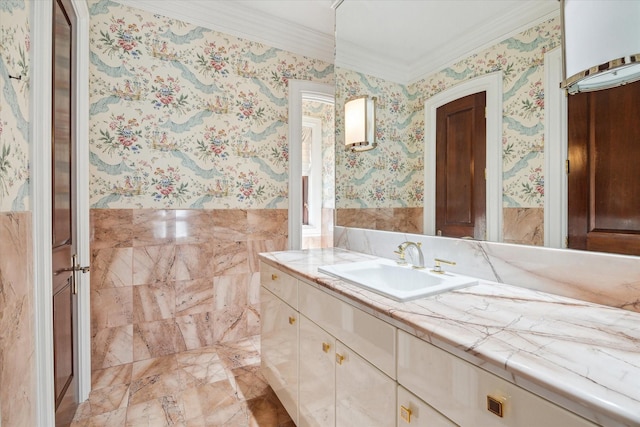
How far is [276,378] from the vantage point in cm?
175

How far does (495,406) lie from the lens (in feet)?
2.14

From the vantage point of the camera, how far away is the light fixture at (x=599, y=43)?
35.3 inches

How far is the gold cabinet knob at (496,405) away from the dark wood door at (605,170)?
704 mm

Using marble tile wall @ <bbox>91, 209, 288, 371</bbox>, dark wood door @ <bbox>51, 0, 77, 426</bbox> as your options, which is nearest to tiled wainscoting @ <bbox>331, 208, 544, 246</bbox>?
marble tile wall @ <bbox>91, 209, 288, 371</bbox>

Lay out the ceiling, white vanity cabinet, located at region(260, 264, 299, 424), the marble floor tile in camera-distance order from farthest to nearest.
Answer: the marble floor tile, white vanity cabinet, located at region(260, 264, 299, 424), the ceiling

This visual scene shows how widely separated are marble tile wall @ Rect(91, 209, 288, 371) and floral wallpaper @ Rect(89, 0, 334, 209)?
136 millimetres

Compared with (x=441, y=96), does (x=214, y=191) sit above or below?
below

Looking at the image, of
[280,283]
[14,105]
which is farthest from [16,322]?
[280,283]

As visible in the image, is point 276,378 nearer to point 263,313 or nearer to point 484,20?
point 263,313

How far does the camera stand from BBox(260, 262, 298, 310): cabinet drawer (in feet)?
5.11

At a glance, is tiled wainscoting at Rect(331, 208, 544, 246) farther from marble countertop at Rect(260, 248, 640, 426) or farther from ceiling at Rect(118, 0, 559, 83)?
ceiling at Rect(118, 0, 559, 83)

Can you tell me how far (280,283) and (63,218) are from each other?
1.16m

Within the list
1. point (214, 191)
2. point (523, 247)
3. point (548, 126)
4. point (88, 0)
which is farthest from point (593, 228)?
point (88, 0)

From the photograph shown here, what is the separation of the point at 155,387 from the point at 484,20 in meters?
2.73
